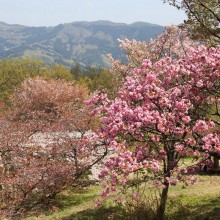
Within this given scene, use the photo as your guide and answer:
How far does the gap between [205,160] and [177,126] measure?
1.37 meters

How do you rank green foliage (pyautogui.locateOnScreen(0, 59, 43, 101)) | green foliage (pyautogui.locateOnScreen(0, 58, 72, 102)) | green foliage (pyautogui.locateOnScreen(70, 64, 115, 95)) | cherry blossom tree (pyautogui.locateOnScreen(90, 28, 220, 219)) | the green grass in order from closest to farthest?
cherry blossom tree (pyautogui.locateOnScreen(90, 28, 220, 219)) → the green grass → green foliage (pyautogui.locateOnScreen(0, 59, 43, 101)) → green foliage (pyautogui.locateOnScreen(0, 58, 72, 102)) → green foliage (pyautogui.locateOnScreen(70, 64, 115, 95))

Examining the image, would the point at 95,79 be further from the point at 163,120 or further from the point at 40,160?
the point at 163,120

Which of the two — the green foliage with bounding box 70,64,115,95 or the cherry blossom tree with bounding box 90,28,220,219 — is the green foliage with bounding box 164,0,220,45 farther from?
the green foliage with bounding box 70,64,115,95

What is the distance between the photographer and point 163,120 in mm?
9211

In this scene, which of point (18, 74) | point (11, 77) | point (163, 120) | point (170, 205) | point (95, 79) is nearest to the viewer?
point (163, 120)

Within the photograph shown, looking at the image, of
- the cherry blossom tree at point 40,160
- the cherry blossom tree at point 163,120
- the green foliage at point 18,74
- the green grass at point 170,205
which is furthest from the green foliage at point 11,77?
the cherry blossom tree at point 163,120

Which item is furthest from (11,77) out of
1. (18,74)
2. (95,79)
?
(95,79)

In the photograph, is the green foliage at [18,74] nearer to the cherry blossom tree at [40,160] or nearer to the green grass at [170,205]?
the cherry blossom tree at [40,160]

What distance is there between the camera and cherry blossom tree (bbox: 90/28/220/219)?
9.26 m

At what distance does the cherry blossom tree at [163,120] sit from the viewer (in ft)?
30.4

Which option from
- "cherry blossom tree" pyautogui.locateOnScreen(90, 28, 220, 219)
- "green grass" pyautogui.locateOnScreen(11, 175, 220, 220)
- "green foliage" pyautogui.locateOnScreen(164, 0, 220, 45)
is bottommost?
"green grass" pyautogui.locateOnScreen(11, 175, 220, 220)

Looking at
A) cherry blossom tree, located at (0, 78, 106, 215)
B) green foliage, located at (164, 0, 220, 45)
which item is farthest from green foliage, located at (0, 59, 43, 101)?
green foliage, located at (164, 0, 220, 45)

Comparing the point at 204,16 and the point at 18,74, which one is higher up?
the point at 204,16

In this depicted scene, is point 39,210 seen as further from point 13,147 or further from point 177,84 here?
point 177,84
